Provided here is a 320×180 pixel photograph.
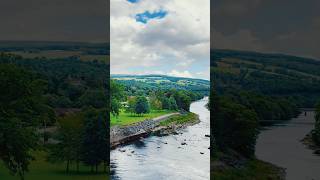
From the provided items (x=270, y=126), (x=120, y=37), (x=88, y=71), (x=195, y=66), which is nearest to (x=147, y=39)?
(x=120, y=37)

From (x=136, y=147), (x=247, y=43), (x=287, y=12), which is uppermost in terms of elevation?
(x=287, y=12)

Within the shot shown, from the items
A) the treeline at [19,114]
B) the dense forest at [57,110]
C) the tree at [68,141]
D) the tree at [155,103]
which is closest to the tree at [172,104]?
the tree at [155,103]

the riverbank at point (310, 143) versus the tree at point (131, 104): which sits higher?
the tree at point (131, 104)

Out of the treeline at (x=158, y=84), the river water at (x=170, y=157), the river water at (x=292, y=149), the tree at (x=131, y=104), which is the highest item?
the treeline at (x=158, y=84)

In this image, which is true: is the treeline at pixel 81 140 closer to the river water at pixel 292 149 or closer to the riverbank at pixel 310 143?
the river water at pixel 292 149

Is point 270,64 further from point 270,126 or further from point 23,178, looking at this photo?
point 23,178

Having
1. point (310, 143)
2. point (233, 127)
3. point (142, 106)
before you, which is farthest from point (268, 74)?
point (142, 106)
